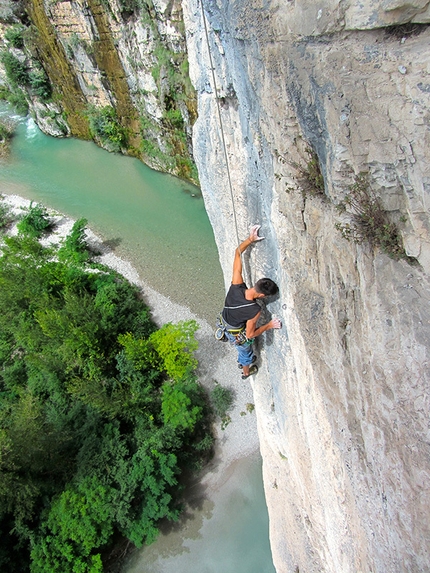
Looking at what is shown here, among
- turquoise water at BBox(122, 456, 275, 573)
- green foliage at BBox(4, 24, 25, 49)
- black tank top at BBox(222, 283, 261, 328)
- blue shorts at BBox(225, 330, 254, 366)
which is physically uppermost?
green foliage at BBox(4, 24, 25, 49)

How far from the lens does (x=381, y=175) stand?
6.93 feet

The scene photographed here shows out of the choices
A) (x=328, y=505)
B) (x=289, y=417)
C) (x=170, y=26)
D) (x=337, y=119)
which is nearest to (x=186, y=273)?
(x=170, y=26)

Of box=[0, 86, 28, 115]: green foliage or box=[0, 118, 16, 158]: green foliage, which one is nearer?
box=[0, 118, 16, 158]: green foliage

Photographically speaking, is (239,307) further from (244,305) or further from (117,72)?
(117,72)

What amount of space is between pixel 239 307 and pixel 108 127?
13734 mm

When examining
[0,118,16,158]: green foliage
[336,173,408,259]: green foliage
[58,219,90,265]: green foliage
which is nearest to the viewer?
[336,173,408,259]: green foliage

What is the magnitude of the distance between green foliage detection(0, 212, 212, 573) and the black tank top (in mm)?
4849

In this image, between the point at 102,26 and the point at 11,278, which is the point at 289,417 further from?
the point at 102,26

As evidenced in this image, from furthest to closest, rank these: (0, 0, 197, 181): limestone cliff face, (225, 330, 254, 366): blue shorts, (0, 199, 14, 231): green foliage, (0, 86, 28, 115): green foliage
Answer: (0, 86, 28, 115): green foliage
(0, 199, 14, 231): green foliage
(0, 0, 197, 181): limestone cliff face
(225, 330, 254, 366): blue shorts

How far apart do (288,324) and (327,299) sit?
0.84m

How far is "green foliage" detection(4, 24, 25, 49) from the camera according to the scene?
14.7 metres

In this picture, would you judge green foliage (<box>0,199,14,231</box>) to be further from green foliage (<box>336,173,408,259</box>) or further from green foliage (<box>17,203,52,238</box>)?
green foliage (<box>336,173,408,259</box>)

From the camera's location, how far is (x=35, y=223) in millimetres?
13789

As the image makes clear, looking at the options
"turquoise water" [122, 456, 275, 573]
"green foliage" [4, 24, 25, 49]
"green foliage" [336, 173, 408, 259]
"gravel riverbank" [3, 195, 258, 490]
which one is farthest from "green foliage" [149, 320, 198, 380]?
"green foliage" [4, 24, 25, 49]
